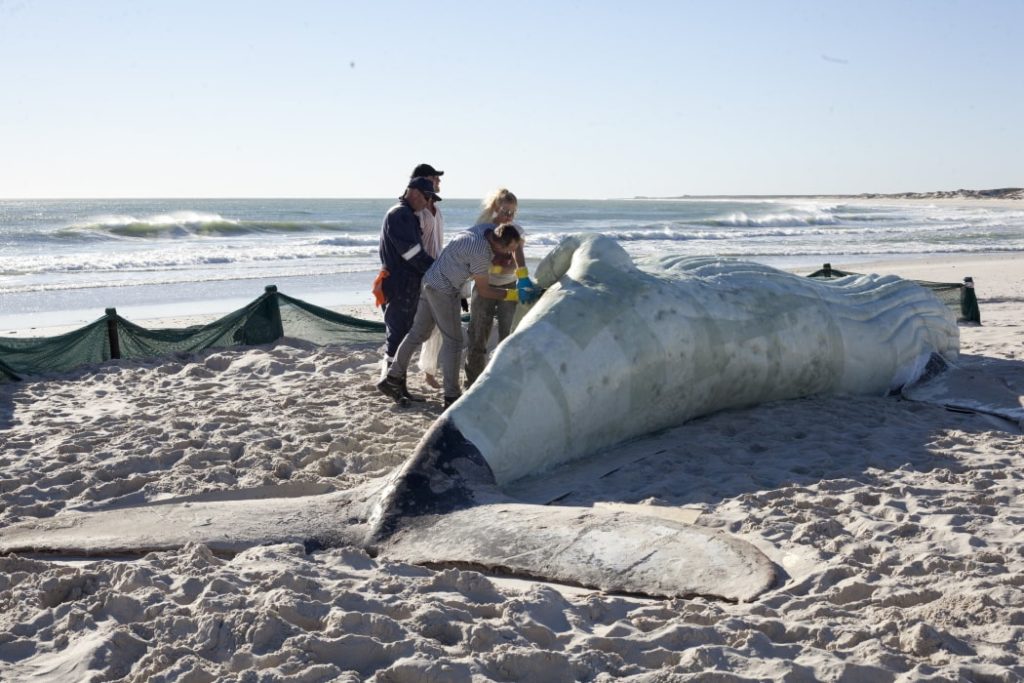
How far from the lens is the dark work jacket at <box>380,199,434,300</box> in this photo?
7.69 m

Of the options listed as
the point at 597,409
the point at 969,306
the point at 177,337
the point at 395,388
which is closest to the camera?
the point at 597,409

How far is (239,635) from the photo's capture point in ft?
11.9

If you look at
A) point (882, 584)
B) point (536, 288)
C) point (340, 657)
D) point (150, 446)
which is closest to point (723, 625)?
point (882, 584)

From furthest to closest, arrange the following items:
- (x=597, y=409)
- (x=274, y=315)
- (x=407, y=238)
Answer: (x=274, y=315) < (x=407, y=238) < (x=597, y=409)

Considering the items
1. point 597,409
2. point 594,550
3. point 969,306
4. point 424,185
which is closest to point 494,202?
point 424,185

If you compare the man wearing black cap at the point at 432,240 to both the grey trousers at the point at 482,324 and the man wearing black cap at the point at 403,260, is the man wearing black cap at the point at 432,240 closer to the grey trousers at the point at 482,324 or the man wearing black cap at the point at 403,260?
the man wearing black cap at the point at 403,260

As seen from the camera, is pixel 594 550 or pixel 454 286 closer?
pixel 594 550

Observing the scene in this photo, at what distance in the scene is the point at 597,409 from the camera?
5.89 metres

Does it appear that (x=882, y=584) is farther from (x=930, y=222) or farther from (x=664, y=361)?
(x=930, y=222)

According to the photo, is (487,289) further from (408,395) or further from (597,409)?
(597,409)

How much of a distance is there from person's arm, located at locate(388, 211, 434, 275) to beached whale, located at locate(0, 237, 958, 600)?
1.31m

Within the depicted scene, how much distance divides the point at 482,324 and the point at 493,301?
20 cm

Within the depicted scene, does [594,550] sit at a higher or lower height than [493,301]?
lower

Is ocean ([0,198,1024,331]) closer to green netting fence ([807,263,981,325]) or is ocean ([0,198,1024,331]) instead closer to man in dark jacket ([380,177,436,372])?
man in dark jacket ([380,177,436,372])
